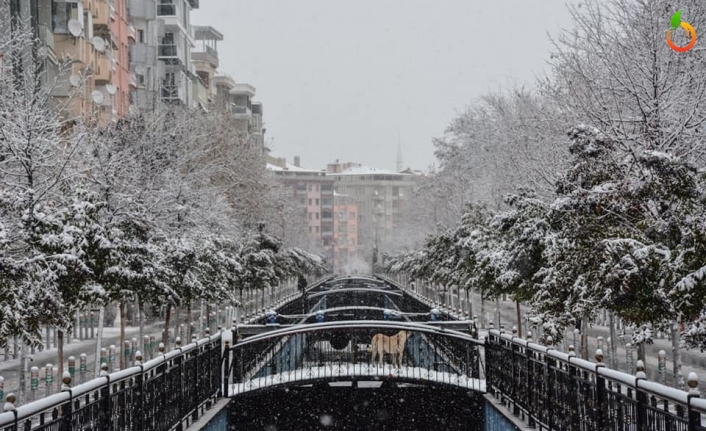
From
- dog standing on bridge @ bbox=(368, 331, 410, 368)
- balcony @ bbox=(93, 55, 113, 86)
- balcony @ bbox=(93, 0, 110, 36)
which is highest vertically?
balcony @ bbox=(93, 0, 110, 36)

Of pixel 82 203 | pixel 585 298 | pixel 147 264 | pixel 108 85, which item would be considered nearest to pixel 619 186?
pixel 585 298

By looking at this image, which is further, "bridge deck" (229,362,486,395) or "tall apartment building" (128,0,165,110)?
"tall apartment building" (128,0,165,110)

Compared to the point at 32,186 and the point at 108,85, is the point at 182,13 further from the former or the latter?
the point at 32,186

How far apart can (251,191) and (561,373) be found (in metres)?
48.8

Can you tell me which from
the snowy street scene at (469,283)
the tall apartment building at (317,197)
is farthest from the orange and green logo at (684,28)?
→ the tall apartment building at (317,197)

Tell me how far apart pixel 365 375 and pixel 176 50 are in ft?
198

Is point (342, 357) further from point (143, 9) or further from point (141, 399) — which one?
point (143, 9)

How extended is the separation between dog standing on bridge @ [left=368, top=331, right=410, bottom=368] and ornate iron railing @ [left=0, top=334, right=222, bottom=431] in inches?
100.0

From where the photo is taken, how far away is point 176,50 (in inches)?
2938

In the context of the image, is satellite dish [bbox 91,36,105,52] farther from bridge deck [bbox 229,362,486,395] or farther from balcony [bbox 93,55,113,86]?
bridge deck [bbox 229,362,486,395]

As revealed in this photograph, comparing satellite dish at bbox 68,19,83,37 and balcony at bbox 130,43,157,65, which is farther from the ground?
balcony at bbox 130,43,157,65

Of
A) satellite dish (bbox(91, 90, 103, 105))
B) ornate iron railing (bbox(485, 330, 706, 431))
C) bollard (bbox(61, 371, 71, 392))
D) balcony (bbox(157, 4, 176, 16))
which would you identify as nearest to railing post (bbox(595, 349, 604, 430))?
ornate iron railing (bbox(485, 330, 706, 431))

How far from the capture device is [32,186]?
2108 centimetres

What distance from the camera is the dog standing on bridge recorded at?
17281mm
